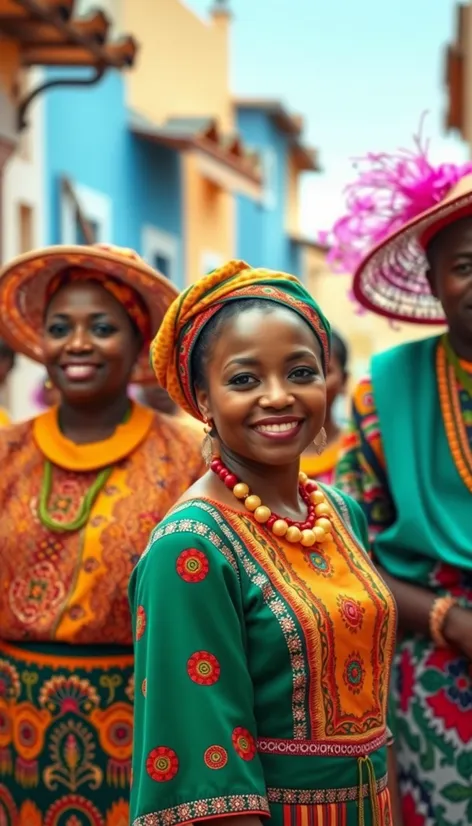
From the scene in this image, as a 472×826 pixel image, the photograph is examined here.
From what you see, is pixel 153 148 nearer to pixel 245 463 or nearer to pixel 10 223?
pixel 10 223

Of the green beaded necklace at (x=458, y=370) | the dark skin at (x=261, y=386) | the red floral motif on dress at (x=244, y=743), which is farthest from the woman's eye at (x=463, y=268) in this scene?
the red floral motif on dress at (x=244, y=743)

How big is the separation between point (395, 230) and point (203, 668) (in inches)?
63.6

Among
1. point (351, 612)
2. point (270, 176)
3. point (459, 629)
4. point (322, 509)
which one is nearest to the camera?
point (351, 612)

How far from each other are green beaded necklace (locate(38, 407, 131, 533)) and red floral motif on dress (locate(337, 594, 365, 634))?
4.40 feet

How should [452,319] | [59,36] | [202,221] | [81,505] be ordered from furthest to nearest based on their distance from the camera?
[202,221], [59,36], [81,505], [452,319]

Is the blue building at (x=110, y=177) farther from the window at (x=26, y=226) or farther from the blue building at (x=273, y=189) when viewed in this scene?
the blue building at (x=273, y=189)

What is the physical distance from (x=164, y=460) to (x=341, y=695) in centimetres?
150

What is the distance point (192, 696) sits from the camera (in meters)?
2.46

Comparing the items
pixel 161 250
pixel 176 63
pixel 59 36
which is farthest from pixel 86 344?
pixel 176 63

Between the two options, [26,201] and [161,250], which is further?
[161,250]

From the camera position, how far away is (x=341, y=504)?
3049 mm

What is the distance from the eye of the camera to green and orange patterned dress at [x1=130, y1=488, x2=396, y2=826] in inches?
96.3

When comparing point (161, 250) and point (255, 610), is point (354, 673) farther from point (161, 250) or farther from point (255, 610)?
point (161, 250)

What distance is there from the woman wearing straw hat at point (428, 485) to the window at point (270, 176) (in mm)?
22700
